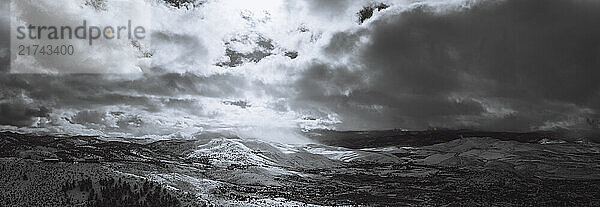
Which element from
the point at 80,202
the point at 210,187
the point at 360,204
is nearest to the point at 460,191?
the point at 360,204

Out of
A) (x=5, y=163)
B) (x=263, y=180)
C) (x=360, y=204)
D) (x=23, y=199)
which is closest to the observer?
(x=23, y=199)

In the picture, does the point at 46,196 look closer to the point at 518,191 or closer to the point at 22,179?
the point at 22,179

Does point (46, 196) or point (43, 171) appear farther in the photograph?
point (43, 171)

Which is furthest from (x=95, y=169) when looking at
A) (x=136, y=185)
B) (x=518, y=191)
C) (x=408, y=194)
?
(x=518, y=191)

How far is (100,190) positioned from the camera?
53938 millimetres

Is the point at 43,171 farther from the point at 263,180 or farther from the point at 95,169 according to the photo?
the point at 263,180

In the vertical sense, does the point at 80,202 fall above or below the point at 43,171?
below

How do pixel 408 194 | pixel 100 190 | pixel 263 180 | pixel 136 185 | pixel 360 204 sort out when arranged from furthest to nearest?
pixel 263 180 < pixel 408 194 < pixel 360 204 < pixel 136 185 < pixel 100 190

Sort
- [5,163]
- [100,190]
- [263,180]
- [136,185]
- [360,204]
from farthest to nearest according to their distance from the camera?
1. [263,180]
2. [360,204]
3. [5,163]
4. [136,185]
5. [100,190]

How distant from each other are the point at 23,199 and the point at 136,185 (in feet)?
43.6

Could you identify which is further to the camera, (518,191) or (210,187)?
(518,191)

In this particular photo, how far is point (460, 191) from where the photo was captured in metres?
120

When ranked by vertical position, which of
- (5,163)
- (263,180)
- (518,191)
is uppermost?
(5,163)

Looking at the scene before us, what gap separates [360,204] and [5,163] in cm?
5741
